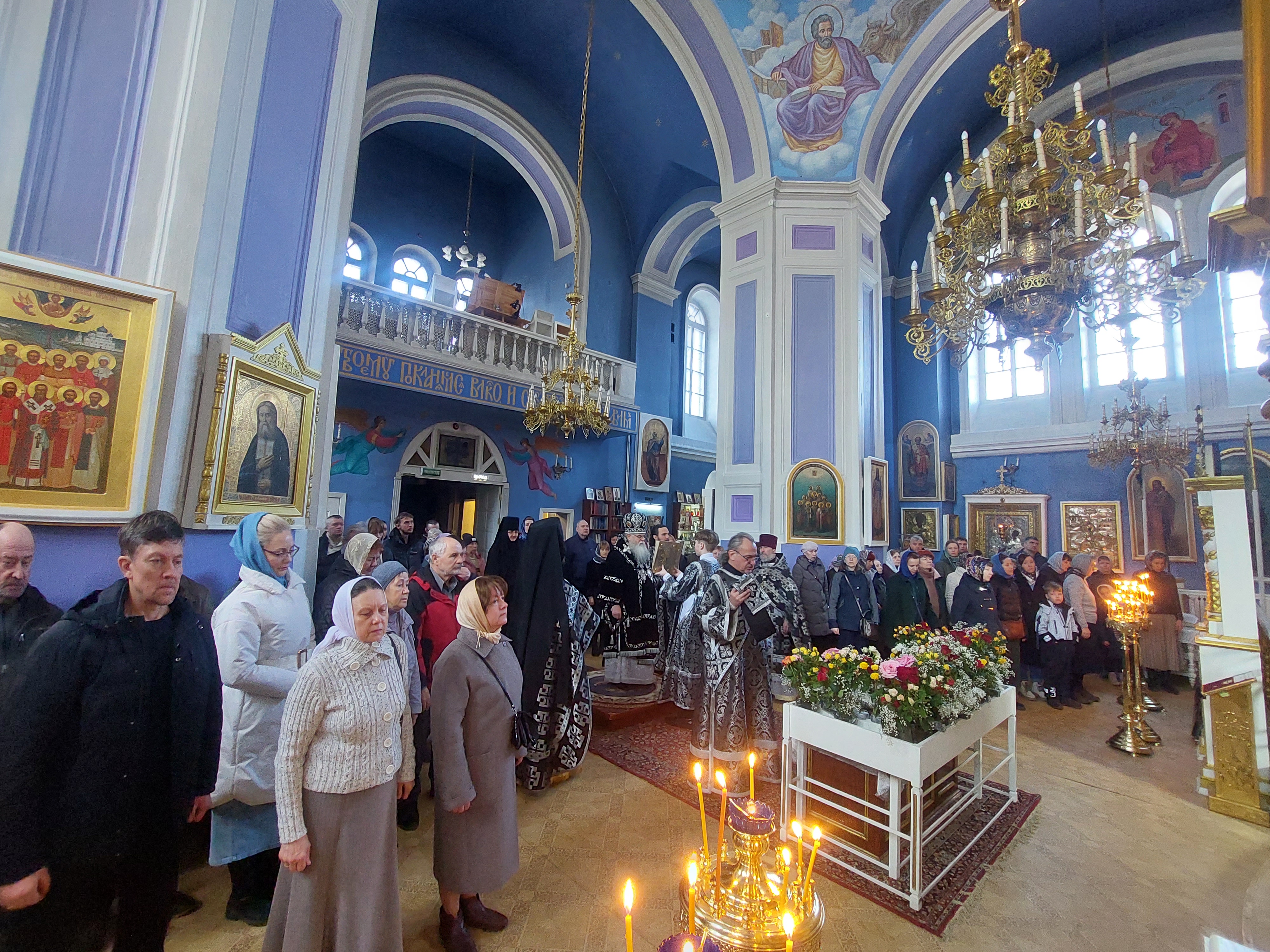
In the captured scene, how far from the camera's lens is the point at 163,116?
2.52 metres

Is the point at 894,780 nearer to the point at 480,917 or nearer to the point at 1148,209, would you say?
the point at 480,917

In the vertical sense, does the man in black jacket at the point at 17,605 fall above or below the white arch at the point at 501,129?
below

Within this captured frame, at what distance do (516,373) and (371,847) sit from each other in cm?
816

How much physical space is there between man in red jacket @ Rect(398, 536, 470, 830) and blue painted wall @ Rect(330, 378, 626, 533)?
5825 mm

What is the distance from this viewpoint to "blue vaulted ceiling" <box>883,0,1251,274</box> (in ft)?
28.8

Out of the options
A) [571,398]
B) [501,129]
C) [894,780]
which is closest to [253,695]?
[894,780]

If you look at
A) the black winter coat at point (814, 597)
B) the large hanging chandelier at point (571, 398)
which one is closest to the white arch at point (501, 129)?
the large hanging chandelier at point (571, 398)

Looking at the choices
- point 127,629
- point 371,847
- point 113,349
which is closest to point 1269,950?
point 371,847

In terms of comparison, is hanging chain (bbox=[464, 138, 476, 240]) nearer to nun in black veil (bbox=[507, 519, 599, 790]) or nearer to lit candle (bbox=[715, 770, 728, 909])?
nun in black veil (bbox=[507, 519, 599, 790])

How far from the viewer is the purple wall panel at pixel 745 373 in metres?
8.27

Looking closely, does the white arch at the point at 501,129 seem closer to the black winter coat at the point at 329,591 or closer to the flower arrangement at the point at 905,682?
the black winter coat at the point at 329,591

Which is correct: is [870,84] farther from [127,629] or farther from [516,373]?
[127,629]

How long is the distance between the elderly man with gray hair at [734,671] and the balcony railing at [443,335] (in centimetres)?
446

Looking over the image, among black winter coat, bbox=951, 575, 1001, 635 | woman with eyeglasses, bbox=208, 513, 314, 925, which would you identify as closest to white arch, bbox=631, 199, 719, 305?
black winter coat, bbox=951, 575, 1001, 635
